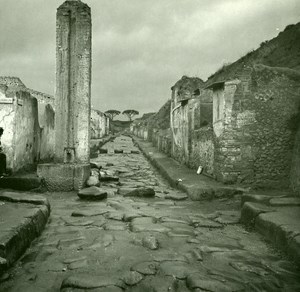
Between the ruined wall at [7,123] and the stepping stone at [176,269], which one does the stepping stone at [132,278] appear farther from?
the ruined wall at [7,123]

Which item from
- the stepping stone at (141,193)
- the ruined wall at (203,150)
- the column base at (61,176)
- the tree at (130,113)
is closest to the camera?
the stepping stone at (141,193)

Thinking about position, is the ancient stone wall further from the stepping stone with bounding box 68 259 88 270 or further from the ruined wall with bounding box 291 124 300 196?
the ruined wall with bounding box 291 124 300 196

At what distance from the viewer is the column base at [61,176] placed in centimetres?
612

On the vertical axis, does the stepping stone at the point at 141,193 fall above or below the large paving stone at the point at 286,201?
below

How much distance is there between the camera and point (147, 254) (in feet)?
9.84

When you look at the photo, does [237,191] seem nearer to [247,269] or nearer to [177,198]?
[177,198]

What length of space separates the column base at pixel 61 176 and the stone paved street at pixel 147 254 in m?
1.14

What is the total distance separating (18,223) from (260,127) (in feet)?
15.6

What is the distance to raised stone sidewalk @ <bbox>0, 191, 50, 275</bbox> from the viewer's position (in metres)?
2.65

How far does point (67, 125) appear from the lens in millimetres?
6496

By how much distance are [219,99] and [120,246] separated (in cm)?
420

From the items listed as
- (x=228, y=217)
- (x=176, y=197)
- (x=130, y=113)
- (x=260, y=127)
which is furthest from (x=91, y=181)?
(x=130, y=113)

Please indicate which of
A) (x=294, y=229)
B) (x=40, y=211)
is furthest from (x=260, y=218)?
(x=40, y=211)

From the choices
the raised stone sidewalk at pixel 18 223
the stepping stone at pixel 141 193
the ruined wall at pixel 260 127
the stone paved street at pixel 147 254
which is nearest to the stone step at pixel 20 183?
the stone paved street at pixel 147 254
